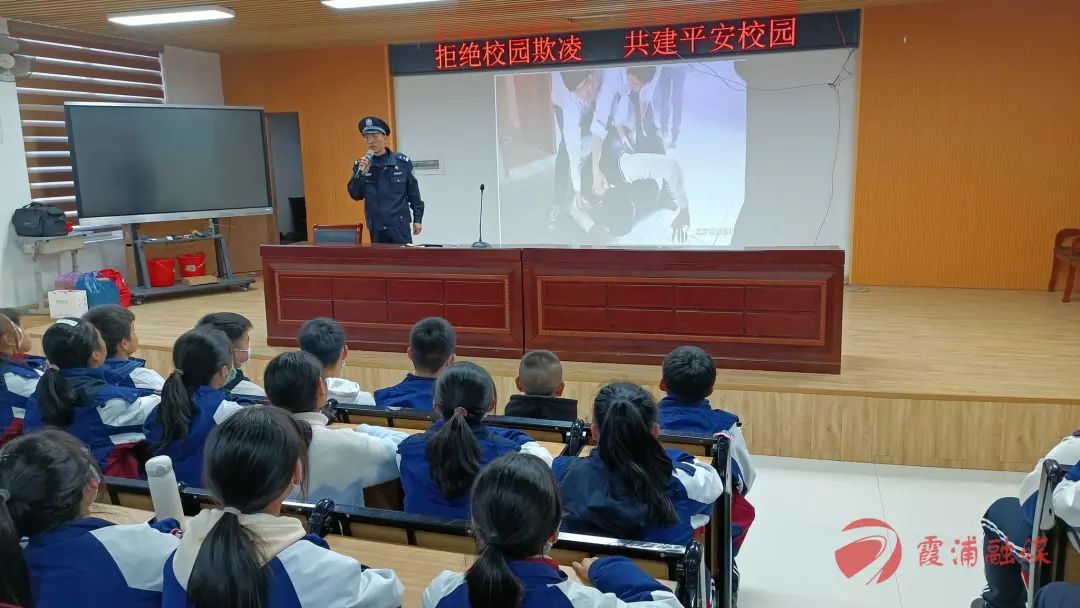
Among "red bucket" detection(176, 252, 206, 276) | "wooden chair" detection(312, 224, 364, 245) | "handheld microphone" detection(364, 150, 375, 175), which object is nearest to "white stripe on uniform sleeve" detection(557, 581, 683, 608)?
"wooden chair" detection(312, 224, 364, 245)

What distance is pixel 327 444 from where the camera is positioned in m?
2.11

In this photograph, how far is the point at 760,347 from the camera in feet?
14.0

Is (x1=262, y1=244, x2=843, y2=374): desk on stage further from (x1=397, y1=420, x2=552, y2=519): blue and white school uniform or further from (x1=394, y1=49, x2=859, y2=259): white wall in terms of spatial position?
(x1=394, y1=49, x2=859, y2=259): white wall

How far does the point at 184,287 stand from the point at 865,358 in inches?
231

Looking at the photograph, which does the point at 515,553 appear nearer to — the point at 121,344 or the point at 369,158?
the point at 121,344

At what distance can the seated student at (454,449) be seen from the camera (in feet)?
6.17

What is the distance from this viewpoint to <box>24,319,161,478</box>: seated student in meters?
2.51

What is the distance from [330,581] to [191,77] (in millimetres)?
7978

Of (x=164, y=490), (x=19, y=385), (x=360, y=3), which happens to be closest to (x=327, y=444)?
(x=164, y=490)

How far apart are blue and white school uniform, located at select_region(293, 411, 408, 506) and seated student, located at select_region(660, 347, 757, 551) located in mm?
914

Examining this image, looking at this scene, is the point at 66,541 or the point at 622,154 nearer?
the point at 66,541

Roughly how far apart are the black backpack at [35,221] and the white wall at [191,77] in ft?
6.36

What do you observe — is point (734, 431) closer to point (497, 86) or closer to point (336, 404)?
point (336, 404)

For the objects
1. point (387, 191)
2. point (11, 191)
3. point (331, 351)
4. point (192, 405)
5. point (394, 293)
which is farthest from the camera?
point (11, 191)
